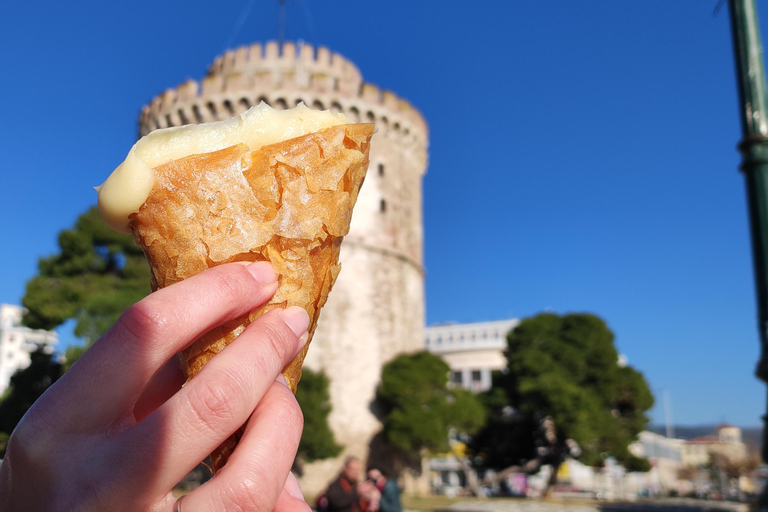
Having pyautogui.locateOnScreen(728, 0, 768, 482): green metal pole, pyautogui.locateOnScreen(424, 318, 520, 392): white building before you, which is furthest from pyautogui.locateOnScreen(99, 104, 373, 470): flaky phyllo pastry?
pyautogui.locateOnScreen(424, 318, 520, 392): white building

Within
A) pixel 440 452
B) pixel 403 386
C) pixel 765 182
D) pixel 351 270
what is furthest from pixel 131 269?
pixel 765 182

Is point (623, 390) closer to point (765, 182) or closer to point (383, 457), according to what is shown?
point (383, 457)

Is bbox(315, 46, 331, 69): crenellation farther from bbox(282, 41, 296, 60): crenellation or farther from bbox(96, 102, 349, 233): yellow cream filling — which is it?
bbox(96, 102, 349, 233): yellow cream filling

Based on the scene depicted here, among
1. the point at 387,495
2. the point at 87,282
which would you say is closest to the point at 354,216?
the point at 87,282

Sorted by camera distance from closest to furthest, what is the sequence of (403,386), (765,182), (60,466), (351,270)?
(60,466), (765,182), (403,386), (351,270)

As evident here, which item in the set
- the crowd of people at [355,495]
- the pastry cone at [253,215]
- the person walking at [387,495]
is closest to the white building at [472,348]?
the person walking at [387,495]

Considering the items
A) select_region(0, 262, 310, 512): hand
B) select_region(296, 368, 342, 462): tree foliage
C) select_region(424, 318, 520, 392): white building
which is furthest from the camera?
select_region(424, 318, 520, 392): white building
